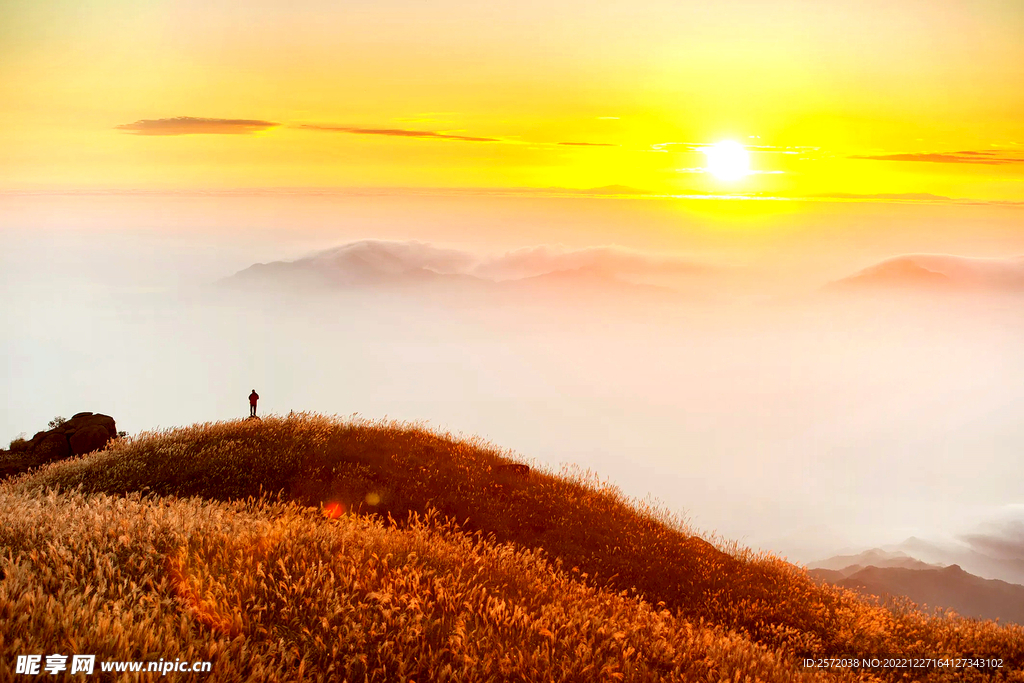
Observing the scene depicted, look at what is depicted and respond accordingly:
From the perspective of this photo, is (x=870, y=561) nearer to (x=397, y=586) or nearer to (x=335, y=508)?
(x=335, y=508)

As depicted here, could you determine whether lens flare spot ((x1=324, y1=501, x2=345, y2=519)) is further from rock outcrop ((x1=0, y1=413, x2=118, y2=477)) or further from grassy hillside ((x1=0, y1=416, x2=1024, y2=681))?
rock outcrop ((x1=0, y1=413, x2=118, y2=477))

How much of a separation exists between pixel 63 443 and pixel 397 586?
20.8 metres

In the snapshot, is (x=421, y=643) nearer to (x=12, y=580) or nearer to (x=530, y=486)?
(x=12, y=580)

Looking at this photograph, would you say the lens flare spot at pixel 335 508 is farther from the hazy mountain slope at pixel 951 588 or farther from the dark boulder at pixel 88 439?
the hazy mountain slope at pixel 951 588

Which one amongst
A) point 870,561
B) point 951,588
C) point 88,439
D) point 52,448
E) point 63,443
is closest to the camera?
point 88,439

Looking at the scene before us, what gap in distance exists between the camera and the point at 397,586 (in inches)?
274

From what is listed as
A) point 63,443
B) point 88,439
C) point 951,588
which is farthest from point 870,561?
point 63,443

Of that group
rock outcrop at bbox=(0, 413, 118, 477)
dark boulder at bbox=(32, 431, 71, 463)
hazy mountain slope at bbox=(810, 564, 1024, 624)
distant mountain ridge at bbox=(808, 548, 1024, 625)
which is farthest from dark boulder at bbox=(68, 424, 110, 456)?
hazy mountain slope at bbox=(810, 564, 1024, 624)

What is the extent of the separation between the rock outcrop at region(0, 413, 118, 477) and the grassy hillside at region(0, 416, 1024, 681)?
7.39 m

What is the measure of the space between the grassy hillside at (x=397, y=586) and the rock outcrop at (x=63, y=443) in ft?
24.2

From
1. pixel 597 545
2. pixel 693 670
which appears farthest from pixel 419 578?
pixel 597 545

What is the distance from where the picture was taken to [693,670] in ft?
22.1

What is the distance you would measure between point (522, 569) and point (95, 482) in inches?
395

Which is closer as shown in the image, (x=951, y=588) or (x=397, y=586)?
(x=397, y=586)
